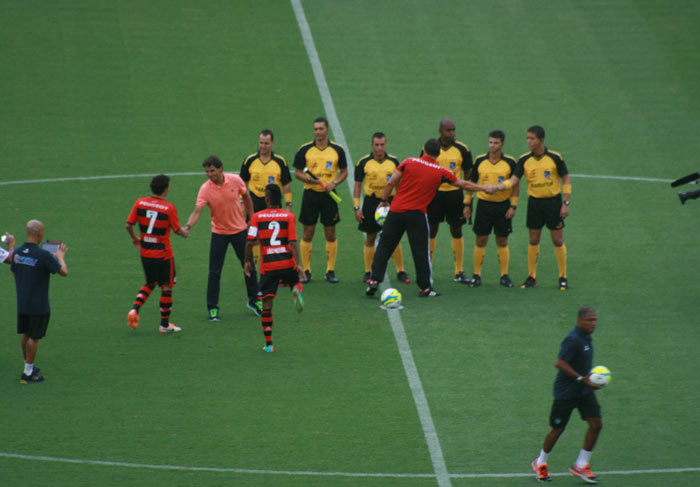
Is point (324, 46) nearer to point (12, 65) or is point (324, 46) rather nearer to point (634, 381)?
point (12, 65)

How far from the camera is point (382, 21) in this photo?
2609 cm

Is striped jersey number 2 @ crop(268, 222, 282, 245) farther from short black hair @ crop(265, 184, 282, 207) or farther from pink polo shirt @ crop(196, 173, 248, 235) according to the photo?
pink polo shirt @ crop(196, 173, 248, 235)

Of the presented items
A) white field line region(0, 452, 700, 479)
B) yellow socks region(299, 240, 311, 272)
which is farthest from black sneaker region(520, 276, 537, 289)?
white field line region(0, 452, 700, 479)

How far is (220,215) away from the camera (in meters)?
13.8

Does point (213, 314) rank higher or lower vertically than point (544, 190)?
lower

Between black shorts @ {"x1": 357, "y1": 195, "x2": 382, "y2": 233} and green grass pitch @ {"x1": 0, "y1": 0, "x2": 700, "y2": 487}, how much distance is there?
0.92 metres

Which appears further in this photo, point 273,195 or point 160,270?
point 160,270

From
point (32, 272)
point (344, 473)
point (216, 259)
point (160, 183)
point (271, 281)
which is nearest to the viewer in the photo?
point (344, 473)

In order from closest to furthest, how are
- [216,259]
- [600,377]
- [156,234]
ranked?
[600,377] < [156,234] < [216,259]

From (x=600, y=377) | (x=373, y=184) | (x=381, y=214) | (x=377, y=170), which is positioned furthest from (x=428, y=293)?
(x=600, y=377)

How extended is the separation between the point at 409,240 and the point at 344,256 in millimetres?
2342

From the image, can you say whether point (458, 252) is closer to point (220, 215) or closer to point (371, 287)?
point (371, 287)

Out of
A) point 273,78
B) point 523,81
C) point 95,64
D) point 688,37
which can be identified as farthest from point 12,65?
point 688,37

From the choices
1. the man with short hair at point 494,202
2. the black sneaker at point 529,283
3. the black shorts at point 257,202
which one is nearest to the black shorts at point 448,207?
the man with short hair at point 494,202
